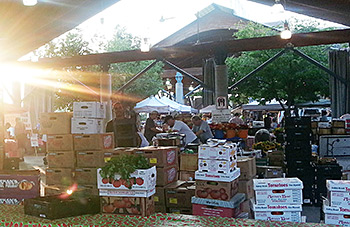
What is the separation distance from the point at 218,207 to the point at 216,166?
0.43m

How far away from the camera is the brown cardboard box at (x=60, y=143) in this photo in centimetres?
613

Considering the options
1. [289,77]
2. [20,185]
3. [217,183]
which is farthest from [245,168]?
[289,77]

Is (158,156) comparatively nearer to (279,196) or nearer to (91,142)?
(91,142)

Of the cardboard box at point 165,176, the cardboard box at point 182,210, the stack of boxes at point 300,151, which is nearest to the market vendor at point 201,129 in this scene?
the stack of boxes at point 300,151

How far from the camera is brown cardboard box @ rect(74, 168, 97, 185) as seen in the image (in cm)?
581

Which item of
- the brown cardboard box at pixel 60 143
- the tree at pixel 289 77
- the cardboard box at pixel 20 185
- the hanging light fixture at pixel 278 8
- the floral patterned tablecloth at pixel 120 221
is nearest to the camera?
the floral patterned tablecloth at pixel 120 221

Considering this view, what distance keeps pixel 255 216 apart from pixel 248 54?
14576 mm

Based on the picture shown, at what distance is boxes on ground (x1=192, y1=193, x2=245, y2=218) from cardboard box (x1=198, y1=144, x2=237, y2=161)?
0.45m

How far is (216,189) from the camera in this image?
4.36 m

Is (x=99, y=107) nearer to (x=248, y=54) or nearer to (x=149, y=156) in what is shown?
(x=149, y=156)

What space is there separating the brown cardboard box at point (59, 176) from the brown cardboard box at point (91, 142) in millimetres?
376

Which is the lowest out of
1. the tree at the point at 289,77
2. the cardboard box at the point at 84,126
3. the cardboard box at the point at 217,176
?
the cardboard box at the point at 217,176

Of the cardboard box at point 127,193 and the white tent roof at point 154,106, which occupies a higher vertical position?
the white tent roof at point 154,106

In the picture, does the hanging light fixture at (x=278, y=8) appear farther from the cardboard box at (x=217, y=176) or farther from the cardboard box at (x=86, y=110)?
the cardboard box at (x=217, y=176)
